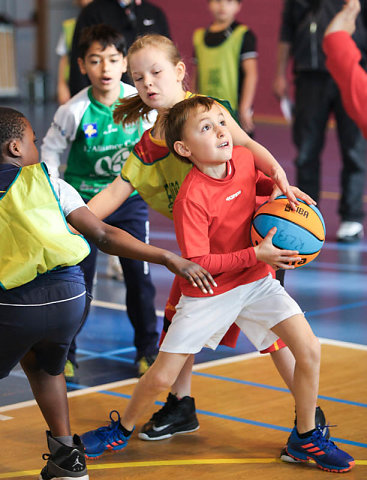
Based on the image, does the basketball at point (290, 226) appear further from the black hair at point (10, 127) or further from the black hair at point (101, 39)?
the black hair at point (101, 39)

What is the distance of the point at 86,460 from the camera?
11.8 feet

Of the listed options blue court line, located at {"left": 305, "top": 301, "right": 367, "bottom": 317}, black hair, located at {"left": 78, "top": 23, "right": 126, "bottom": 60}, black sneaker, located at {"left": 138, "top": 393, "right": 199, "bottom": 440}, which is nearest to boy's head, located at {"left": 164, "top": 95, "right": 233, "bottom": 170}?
black sneaker, located at {"left": 138, "top": 393, "right": 199, "bottom": 440}

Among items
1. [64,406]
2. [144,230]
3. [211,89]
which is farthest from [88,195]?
[211,89]

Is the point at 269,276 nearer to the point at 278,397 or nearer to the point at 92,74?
the point at 278,397

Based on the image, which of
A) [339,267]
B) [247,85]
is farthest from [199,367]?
[247,85]

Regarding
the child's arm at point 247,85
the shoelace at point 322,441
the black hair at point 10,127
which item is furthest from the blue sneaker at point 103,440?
the child's arm at point 247,85

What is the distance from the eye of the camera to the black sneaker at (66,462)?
10.8 ft

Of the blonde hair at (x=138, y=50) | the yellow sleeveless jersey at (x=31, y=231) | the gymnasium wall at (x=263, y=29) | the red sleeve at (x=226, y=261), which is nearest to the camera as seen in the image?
the yellow sleeveless jersey at (x=31, y=231)

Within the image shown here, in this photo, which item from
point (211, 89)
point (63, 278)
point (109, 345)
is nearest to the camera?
point (63, 278)

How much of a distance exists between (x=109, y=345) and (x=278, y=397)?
1.22 meters

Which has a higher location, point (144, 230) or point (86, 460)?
point (144, 230)

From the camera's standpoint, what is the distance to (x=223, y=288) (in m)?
3.55

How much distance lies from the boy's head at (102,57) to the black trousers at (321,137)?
3.37 m

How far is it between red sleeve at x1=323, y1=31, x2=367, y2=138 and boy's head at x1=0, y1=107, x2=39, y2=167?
159cm
